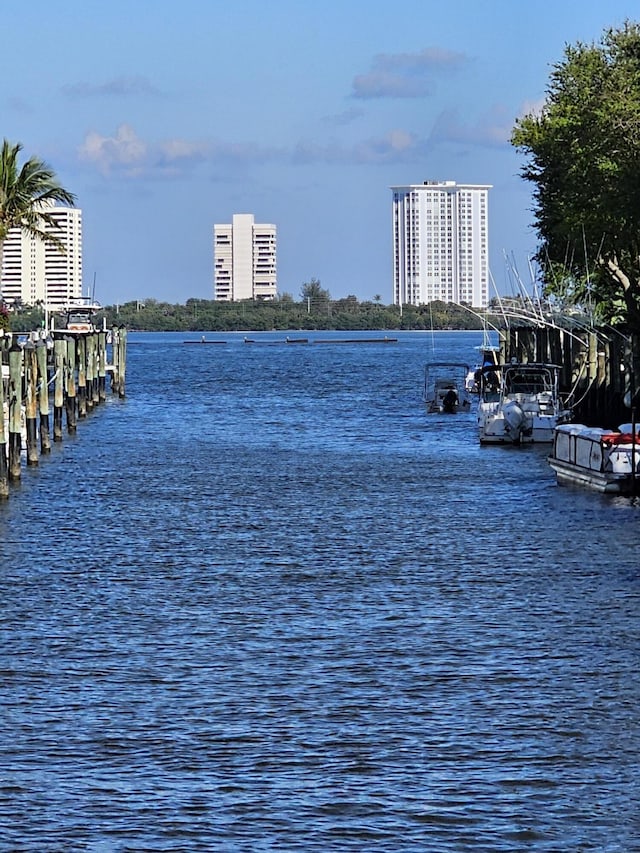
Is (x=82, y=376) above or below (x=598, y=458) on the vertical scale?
above

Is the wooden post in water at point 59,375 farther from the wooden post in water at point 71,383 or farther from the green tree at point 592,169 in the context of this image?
the green tree at point 592,169

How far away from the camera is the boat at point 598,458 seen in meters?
35.4

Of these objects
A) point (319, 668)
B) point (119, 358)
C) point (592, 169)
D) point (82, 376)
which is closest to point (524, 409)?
point (592, 169)

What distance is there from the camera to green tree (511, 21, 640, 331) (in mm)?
56375

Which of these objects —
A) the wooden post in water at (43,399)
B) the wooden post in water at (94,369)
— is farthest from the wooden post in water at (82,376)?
the wooden post in water at (43,399)

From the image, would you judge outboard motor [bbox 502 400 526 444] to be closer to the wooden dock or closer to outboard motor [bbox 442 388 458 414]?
the wooden dock

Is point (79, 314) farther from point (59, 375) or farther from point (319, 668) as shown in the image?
point (319, 668)

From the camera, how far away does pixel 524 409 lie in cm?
5122

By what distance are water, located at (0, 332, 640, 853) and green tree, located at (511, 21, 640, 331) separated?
829 inches

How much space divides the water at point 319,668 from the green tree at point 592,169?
2105 cm

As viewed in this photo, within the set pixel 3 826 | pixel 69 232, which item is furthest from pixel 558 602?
pixel 69 232

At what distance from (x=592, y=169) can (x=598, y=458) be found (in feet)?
84.3

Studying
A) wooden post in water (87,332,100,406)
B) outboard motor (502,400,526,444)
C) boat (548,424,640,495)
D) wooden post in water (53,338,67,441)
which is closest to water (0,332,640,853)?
boat (548,424,640,495)

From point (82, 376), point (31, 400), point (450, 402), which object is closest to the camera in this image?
point (31, 400)
